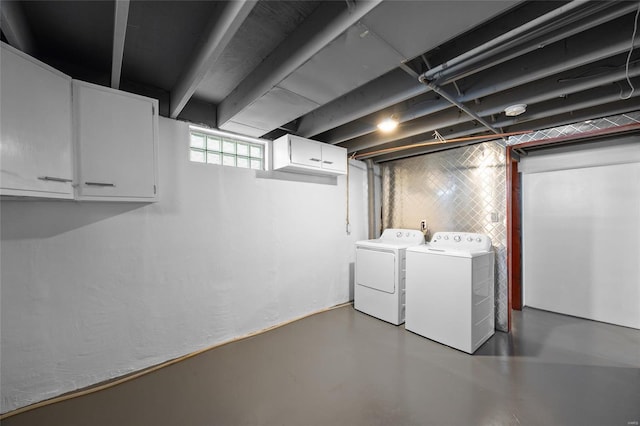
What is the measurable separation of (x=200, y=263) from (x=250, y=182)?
102 centimetres

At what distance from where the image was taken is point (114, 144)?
1833 millimetres

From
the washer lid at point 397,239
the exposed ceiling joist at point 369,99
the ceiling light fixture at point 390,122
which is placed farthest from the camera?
the washer lid at point 397,239

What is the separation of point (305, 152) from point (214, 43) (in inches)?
64.1

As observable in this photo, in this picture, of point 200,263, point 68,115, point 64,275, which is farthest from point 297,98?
point 64,275

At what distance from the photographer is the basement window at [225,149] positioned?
8.63 ft

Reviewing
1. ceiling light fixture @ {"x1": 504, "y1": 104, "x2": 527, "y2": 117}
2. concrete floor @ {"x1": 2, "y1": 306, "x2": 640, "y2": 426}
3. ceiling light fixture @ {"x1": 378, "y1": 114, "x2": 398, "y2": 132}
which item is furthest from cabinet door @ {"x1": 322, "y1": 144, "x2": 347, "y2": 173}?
concrete floor @ {"x1": 2, "y1": 306, "x2": 640, "y2": 426}

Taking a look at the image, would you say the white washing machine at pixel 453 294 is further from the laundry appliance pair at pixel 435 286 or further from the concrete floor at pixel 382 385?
the concrete floor at pixel 382 385

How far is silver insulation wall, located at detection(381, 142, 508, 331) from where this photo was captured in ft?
9.86

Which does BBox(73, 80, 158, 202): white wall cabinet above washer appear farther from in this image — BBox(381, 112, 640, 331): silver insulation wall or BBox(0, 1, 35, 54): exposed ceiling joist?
BBox(381, 112, 640, 331): silver insulation wall

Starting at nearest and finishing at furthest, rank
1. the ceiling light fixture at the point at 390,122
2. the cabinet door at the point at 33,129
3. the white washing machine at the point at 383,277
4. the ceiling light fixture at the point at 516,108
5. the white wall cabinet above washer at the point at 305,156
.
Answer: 1. the cabinet door at the point at 33,129
2. the ceiling light fixture at the point at 516,108
3. the ceiling light fixture at the point at 390,122
4. the white wall cabinet above washer at the point at 305,156
5. the white washing machine at the point at 383,277

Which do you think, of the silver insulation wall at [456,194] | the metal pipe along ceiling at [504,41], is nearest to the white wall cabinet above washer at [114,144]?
the metal pipe along ceiling at [504,41]

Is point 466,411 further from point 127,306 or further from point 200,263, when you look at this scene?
point 127,306

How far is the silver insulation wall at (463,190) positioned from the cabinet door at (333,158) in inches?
48.3

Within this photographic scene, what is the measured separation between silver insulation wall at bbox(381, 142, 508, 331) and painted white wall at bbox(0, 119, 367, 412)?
1373 mm
